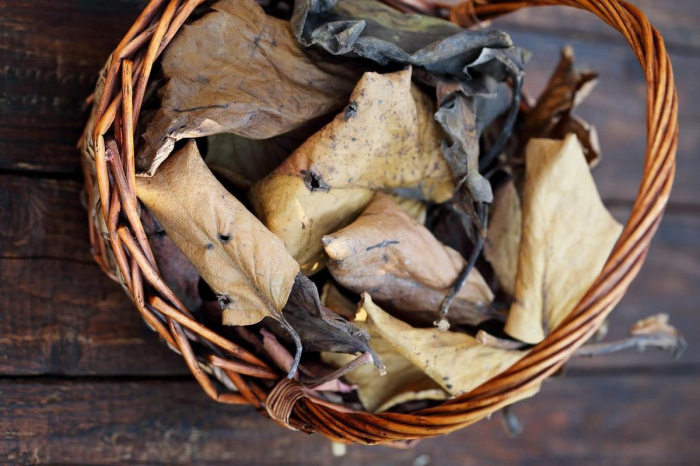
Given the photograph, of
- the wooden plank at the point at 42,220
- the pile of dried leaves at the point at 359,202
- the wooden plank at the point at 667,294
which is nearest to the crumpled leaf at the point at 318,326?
the pile of dried leaves at the point at 359,202

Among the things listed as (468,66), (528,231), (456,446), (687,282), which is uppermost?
(468,66)

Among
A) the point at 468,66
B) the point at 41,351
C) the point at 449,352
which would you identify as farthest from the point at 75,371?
the point at 468,66

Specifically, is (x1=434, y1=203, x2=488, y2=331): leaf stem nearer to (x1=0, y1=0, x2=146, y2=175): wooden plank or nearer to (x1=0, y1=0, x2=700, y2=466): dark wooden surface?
(x1=0, y1=0, x2=700, y2=466): dark wooden surface

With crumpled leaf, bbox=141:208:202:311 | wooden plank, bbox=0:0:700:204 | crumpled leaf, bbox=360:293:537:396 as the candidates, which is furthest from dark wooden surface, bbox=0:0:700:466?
crumpled leaf, bbox=360:293:537:396

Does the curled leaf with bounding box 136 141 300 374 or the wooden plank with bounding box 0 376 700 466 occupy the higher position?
the curled leaf with bounding box 136 141 300 374

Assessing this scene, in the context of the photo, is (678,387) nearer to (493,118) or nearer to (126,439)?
(493,118)

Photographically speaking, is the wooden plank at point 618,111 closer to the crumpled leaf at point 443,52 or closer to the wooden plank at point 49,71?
the crumpled leaf at point 443,52

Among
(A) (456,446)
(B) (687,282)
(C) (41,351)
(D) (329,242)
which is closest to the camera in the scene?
(D) (329,242)

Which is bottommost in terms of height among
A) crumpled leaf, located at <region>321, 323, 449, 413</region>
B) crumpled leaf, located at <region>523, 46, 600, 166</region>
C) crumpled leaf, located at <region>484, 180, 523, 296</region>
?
crumpled leaf, located at <region>321, 323, 449, 413</region>
